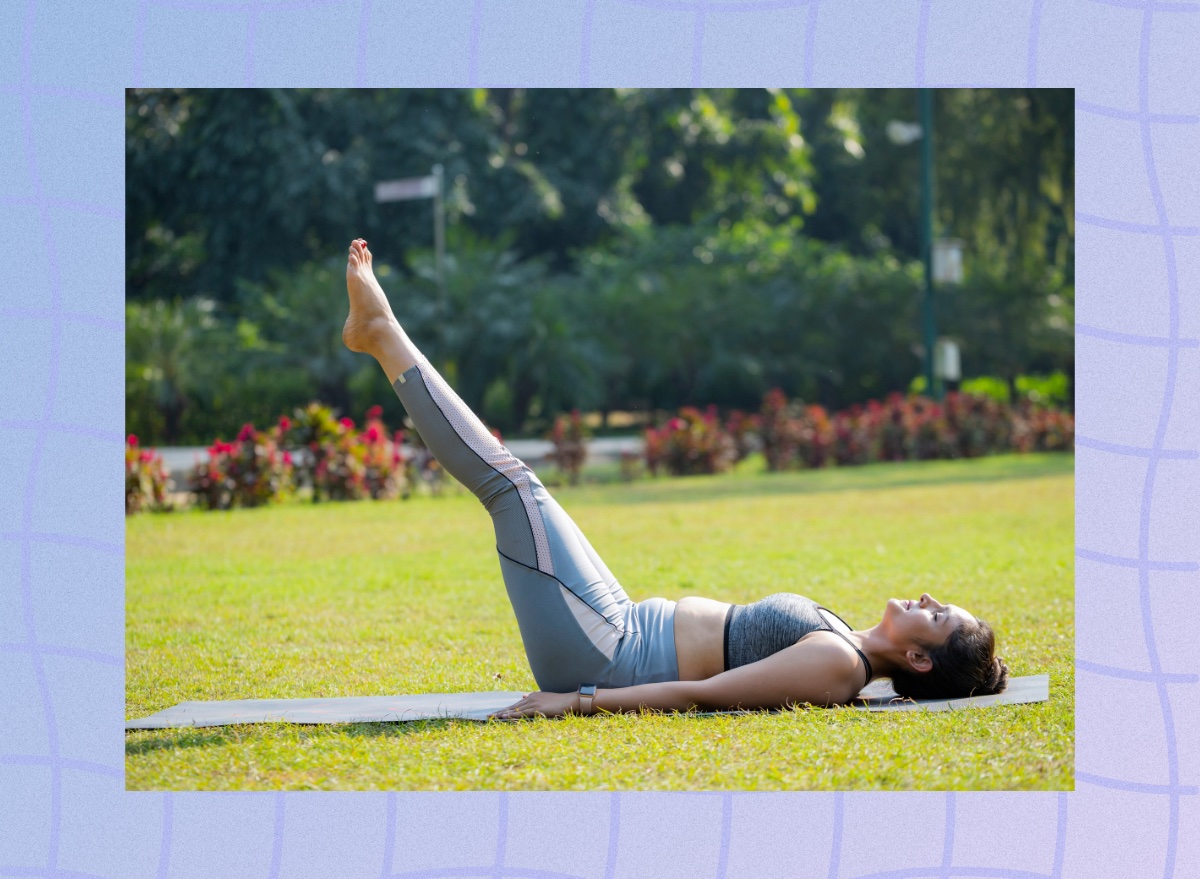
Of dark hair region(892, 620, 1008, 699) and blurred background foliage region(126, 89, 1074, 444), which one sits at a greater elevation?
blurred background foliage region(126, 89, 1074, 444)

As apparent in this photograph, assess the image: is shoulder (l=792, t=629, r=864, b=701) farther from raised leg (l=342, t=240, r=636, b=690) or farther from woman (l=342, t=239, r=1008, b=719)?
raised leg (l=342, t=240, r=636, b=690)

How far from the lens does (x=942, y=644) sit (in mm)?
3717

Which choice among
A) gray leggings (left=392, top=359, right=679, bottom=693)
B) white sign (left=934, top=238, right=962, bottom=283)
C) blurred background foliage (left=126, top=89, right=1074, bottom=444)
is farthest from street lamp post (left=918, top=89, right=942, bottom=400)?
gray leggings (left=392, top=359, right=679, bottom=693)

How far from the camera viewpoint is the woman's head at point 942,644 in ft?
12.1

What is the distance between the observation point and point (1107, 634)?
344 centimetres

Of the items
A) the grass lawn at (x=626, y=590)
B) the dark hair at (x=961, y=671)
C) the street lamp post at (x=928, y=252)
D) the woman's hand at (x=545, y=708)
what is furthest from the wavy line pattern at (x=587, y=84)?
the street lamp post at (x=928, y=252)

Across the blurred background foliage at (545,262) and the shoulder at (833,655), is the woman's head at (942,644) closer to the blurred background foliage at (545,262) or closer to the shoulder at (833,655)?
the shoulder at (833,655)

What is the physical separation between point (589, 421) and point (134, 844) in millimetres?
19454

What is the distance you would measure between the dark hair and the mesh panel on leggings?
1184 mm

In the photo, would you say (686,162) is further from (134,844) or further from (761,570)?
(134,844)

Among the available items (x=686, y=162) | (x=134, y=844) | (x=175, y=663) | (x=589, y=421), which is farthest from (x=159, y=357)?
(x=134, y=844)

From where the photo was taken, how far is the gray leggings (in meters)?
3.63

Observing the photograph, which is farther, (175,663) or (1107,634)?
(175,663)

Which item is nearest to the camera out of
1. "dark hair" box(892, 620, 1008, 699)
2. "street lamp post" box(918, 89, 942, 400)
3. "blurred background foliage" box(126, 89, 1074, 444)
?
"dark hair" box(892, 620, 1008, 699)
